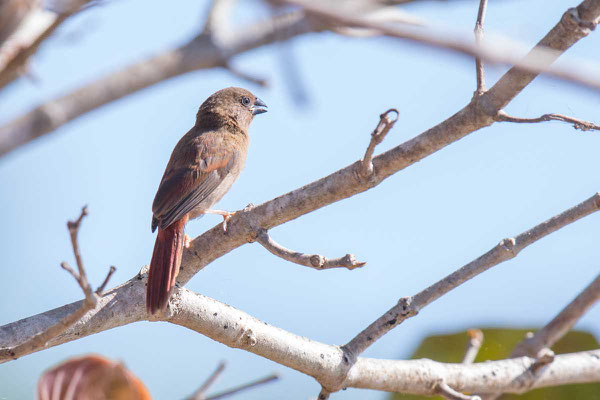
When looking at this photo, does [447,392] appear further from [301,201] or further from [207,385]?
[207,385]

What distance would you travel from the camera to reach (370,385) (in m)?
3.53

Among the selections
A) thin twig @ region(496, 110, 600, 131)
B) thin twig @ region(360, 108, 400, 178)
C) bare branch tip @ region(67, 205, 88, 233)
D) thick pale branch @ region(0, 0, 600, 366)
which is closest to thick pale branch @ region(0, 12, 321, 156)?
bare branch tip @ region(67, 205, 88, 233)

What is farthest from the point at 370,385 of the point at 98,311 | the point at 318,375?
the point at 98,311

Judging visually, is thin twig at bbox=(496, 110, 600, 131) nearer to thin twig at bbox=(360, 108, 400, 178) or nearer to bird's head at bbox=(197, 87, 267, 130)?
thin twig at bbox=(360, 108, 400, 178)

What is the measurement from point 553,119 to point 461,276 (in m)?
0.78

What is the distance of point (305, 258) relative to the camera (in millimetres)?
2914

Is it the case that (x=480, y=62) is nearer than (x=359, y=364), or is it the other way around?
(x=480, y=62)

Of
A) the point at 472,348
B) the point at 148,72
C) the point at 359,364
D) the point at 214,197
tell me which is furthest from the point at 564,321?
the point at 148,72

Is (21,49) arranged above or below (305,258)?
below

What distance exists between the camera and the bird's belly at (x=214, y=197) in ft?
16.4

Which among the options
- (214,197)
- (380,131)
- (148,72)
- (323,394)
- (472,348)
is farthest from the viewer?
(214,197)

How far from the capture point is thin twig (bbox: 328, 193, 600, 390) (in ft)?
10.2

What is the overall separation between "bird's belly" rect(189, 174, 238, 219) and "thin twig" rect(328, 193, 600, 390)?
1.80 metres

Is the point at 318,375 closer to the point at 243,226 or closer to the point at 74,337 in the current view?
the point at 243,226
